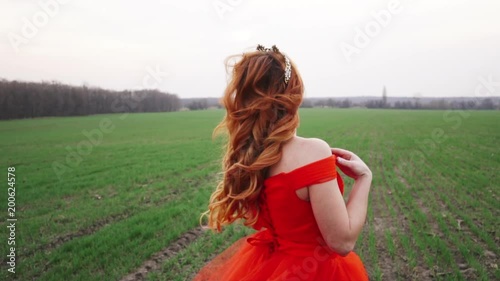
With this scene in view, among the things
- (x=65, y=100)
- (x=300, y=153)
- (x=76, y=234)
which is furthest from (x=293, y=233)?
(x=65, y=100)

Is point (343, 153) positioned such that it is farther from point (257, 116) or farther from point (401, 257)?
point (401, 257)

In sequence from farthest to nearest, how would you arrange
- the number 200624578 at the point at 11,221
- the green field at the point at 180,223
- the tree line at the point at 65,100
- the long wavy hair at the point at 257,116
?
1. the tree line at the point at 65,100
2. the number 200624578 at the point at 11,221
3. the green field at the point at 180,223
4. the long wavy hair at the point at 257,116

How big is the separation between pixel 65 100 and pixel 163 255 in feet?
207

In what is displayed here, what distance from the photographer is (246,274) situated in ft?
5.54

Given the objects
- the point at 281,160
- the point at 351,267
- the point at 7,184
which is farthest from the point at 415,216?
the point at 7,184

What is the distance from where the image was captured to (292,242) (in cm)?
155

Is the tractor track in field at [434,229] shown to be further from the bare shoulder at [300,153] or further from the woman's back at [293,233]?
the bare shoulder at [300,153]

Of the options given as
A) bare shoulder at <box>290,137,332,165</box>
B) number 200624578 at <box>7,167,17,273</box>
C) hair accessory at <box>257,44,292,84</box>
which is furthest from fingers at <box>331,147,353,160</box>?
number 200624578 at <box>7,167,17,273</box>

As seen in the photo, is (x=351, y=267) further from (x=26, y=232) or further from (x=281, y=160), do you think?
(x=26, y=232)

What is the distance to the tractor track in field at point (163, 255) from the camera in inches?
167

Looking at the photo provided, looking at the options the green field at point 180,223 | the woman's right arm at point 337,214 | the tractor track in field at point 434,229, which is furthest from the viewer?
the green field at point 180,223

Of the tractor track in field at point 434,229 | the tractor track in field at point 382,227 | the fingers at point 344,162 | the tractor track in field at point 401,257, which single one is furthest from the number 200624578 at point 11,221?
the tractor track in field at point 434,229

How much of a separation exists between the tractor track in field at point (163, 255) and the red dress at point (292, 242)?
3.02 meters

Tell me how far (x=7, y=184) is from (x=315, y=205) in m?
11.4
